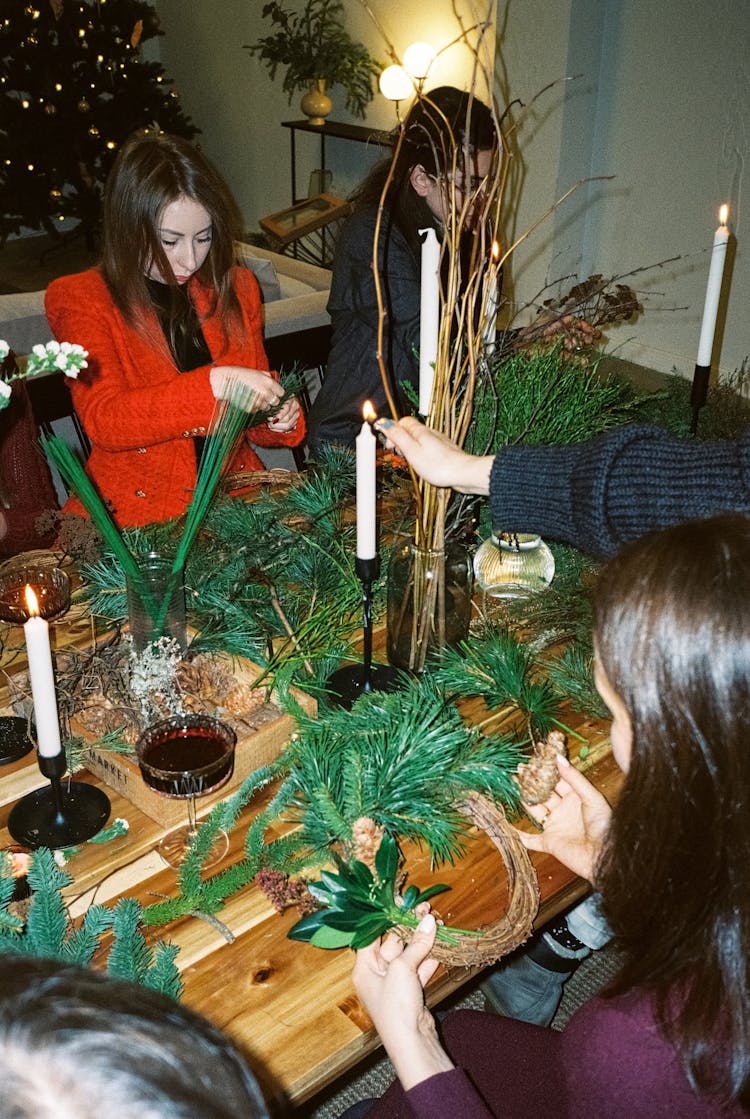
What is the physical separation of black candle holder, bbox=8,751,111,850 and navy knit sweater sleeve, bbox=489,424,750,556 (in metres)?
0.61

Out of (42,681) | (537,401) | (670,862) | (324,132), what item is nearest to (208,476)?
(42,681)

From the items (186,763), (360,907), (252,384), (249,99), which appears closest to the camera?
(360,907)

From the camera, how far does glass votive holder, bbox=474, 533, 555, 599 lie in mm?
1442

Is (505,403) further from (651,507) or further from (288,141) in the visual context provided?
(288,141)

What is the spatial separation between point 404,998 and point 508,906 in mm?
153

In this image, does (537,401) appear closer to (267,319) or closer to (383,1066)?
(383,1066)

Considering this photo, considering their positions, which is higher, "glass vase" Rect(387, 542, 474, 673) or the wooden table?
"glass vase" Rect(387, 542, 474, 673)

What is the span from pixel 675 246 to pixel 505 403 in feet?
12.2

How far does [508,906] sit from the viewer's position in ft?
3.10

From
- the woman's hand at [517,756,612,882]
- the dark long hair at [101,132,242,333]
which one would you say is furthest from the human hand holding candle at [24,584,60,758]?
the dark long hair at [101,132,242,333]

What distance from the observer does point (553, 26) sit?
14.4 ft

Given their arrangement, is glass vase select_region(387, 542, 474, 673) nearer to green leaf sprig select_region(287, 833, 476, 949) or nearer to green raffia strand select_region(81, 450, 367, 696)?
green raffia strand select_region(81, 450, 367, 696)

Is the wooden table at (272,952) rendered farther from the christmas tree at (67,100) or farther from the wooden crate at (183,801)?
the christmas tree at (67,100)

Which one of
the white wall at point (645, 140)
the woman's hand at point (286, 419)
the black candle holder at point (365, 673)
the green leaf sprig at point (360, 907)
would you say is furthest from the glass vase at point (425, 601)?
the white wall at point (645, 140)
